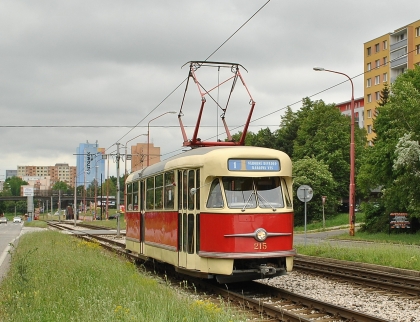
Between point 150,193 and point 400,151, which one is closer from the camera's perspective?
point 150,193

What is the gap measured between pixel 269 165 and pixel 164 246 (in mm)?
3645

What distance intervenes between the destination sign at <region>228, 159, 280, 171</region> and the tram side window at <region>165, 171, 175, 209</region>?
85.6 inches

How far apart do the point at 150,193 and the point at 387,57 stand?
7236cm

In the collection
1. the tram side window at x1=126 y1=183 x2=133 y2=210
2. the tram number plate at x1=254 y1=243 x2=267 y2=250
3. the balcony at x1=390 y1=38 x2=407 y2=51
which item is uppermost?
the balcony at x1=390 y1=38 x2=407 y2=51

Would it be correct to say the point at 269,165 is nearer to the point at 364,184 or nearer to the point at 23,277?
the point at 23,277

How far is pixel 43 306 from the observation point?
889 cm

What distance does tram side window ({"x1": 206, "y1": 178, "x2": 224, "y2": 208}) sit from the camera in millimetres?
13109

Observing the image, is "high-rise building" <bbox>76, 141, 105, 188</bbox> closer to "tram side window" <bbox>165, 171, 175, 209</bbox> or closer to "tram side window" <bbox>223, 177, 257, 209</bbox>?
"tram side window" <bbox>165, 171, 175, 209</bbox>

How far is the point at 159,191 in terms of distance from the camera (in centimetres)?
1636

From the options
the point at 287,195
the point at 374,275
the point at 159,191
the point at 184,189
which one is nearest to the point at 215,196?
the point at 184,189

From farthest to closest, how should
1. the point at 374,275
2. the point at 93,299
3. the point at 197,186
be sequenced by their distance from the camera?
the point at 374,275
the point at 197,186
the point at 93,299

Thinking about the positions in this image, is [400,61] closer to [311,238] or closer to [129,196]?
[311,238]

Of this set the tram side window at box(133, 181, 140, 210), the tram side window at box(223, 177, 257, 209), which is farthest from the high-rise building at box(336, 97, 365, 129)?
the tram side window at box(223, 177, 257, 209)

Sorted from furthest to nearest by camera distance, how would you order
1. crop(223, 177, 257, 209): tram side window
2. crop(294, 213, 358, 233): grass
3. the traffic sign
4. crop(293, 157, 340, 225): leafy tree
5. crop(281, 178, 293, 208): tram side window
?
crop(293, 157, 340, 225): leafy tree < crop(294, 213, 358, 233): grass < the traffic sign < crop(281, 178, 293, 208): tram side window < crop(223, 177, 257, 209): tram side window
